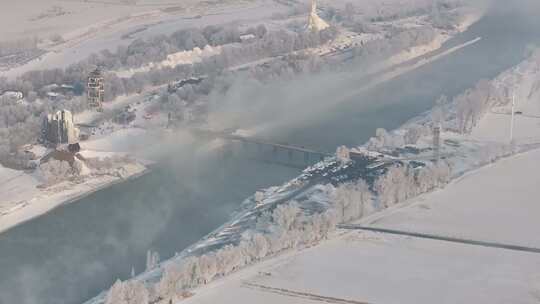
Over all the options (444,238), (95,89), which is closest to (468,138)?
(444,238)

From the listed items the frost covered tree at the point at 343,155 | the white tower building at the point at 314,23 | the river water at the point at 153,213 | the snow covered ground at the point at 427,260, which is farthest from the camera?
the white tower building at the point at 314,23

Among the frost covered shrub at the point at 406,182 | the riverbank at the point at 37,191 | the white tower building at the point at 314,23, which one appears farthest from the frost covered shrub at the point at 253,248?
the white tower building at the point at 314,23

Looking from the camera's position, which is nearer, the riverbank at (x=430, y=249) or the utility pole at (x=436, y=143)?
the riverbank at (x=430, y=249)

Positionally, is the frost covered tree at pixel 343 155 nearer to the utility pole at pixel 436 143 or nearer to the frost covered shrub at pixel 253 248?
the utility pole at pixel 436 143

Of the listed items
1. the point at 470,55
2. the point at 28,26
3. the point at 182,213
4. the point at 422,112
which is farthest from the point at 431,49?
the point at 182,213

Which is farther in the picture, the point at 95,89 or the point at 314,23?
the point at 314,23

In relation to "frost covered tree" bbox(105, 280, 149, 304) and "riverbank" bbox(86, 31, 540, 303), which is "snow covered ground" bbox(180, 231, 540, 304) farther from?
"riverbank" bbox(86, 31, 540, 303)

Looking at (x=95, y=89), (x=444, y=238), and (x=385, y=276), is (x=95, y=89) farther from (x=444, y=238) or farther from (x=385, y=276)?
(x=385, y=276)

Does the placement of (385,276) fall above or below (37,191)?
below

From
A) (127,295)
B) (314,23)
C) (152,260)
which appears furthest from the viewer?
(314,23)
